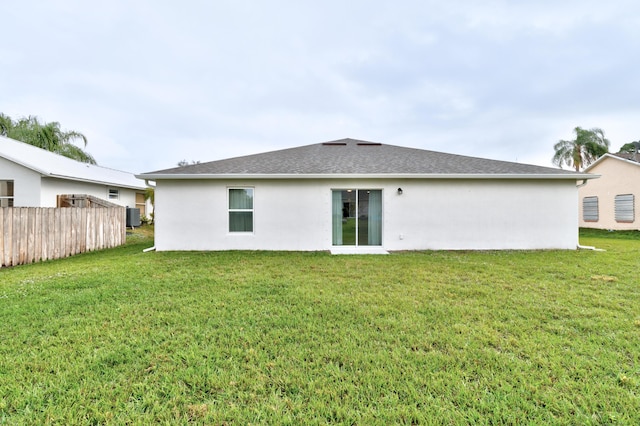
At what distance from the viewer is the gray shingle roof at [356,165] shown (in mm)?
9055

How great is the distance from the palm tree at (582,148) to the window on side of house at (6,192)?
118ft

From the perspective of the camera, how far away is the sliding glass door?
9.48m

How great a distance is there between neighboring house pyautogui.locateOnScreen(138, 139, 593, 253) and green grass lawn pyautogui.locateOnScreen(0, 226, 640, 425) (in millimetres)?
3588

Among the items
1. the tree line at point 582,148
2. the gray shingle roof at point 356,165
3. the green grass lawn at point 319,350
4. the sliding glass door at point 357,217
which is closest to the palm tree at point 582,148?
the tree line at point 582,148

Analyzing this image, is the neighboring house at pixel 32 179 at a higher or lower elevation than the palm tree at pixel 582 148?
lower

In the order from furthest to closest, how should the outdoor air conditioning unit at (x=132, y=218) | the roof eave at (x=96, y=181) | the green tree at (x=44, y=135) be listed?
the green tree at (x=44, y=135) → the outdoor air conditioning unit at (x=132, y=218) → the roof eave at (x=96, y=181)

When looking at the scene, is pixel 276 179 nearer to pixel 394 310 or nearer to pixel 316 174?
pixel 316 174

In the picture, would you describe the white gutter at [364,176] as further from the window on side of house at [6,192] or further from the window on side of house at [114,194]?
the window on side of house at [114,194]

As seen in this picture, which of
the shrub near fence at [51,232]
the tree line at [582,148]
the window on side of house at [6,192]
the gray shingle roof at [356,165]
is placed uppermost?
the tree line at [582,148]

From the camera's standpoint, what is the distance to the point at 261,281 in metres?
5.64

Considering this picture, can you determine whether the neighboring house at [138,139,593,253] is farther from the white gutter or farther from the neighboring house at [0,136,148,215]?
the neighboring house at [0,136,148,215]

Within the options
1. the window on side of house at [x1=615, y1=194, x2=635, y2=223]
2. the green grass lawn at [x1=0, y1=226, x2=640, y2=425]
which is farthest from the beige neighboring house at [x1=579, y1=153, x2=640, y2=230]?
the green grass lawn at [x1=0, y1=226, x2=640, y2=425]

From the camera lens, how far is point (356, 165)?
396 inches

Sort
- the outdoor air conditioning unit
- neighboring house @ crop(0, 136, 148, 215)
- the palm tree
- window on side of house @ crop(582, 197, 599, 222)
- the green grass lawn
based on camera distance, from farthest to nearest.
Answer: the palm tree
window on side of house @ crop(582, 197, 599, 222)
the outdoor air conditioning unit
neighboring house @ crop(0, 136, 148, 215)
the green grass lawn
